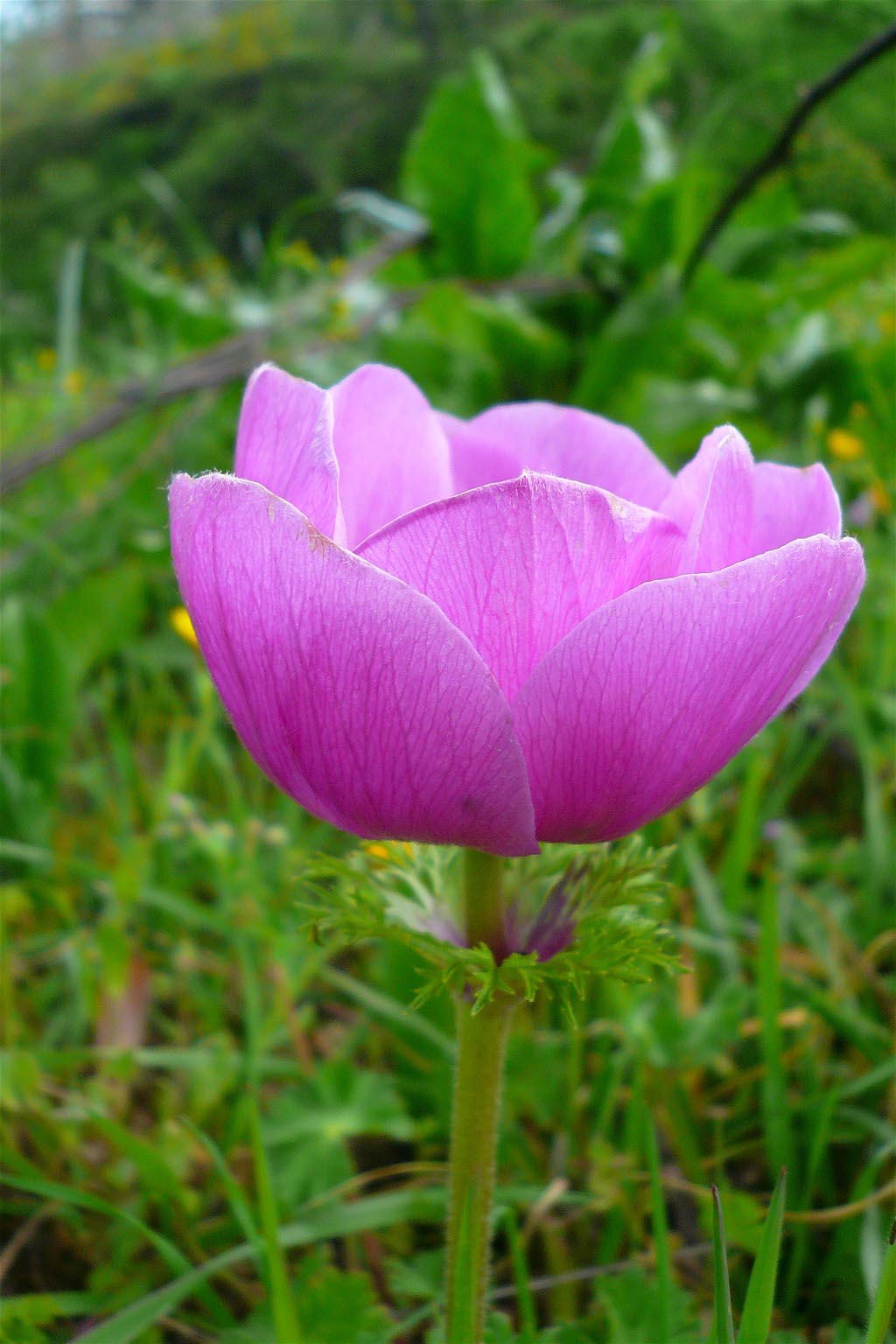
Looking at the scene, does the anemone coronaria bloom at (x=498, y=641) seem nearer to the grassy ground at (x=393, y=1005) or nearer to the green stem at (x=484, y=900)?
the green stem at (x=484, y=900)

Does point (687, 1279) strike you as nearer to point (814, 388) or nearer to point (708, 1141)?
point (708, 1141)

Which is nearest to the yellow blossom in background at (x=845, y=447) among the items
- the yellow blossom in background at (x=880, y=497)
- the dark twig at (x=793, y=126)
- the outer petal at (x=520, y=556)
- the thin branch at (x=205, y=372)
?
the yellow blossom in background at (x=880, y=497)

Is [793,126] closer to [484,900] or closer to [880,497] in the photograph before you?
[880,497]

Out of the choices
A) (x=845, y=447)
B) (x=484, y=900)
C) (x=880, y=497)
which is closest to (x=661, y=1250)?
(x=484, y=900)

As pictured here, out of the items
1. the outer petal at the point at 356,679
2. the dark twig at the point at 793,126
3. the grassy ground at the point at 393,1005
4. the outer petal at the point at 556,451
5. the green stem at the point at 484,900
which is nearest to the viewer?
the outer petal at the point at 356,679

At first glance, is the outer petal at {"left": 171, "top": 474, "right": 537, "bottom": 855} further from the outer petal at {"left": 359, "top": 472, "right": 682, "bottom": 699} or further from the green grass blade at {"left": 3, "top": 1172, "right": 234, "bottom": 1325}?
the green grass blade at {"left": 3, "top": 1172, "right": 234, "bottom": 1325}
